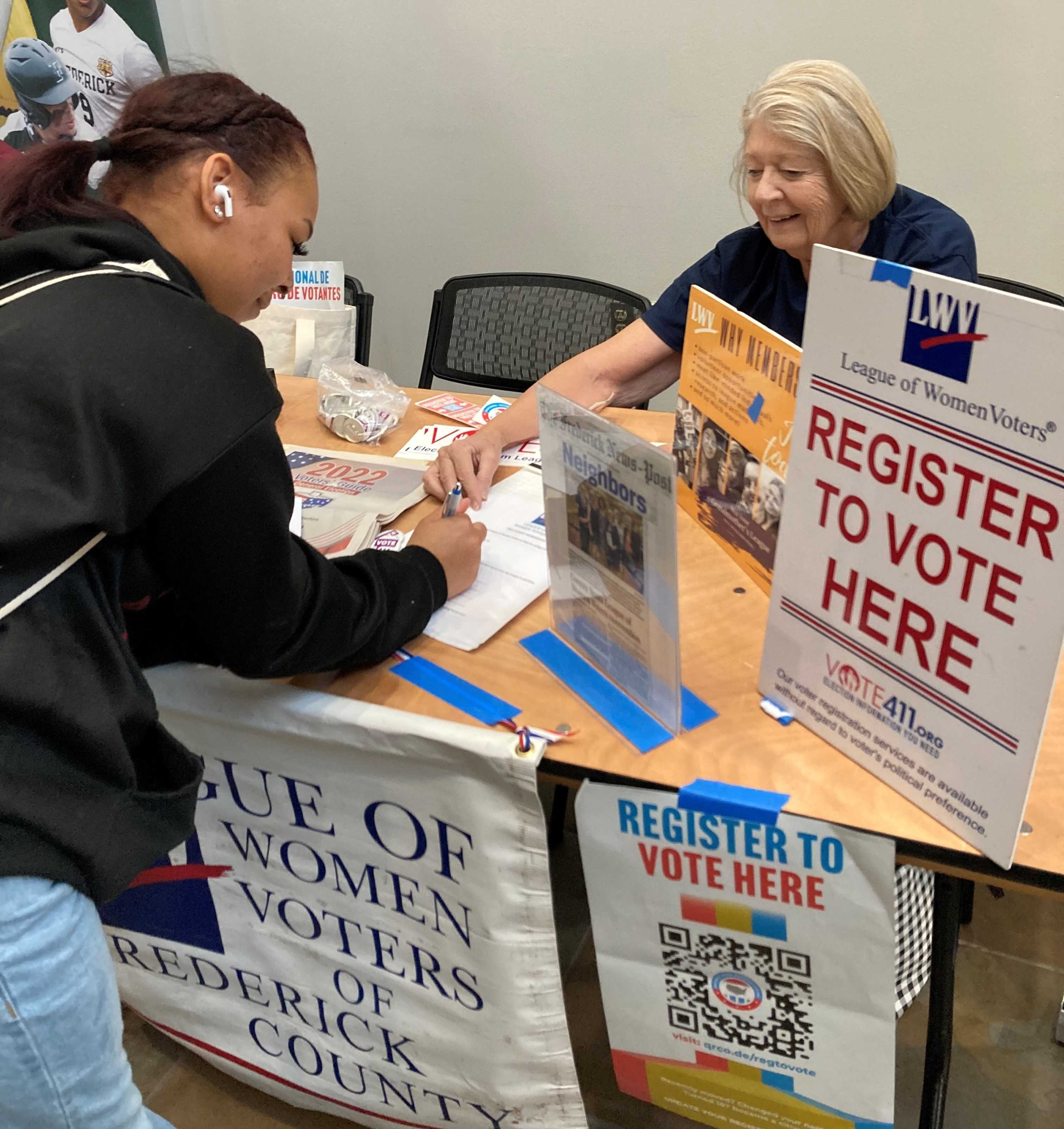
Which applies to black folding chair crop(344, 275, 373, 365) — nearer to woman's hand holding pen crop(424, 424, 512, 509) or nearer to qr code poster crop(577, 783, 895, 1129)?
woman's hand holding pen crop(424, 424, 512, 509)

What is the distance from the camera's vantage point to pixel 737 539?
1203 mm

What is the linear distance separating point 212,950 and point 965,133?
7.64 ft

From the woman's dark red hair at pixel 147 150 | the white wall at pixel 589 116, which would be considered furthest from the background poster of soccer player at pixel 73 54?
the woman's dark red hair at pixel 147 150

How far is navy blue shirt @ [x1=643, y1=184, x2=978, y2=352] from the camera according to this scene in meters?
1.44

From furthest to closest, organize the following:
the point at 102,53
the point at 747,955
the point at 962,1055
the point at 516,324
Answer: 1. the point at 102,53
2. the point at 516,324
3. the point at 962,1055
4. the point at 747,955

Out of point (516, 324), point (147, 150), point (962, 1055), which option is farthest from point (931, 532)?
point (516, 324)

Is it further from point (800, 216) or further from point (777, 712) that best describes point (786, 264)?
point (777, 712)

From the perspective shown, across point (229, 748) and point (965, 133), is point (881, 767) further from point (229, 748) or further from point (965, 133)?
point (965, 133)

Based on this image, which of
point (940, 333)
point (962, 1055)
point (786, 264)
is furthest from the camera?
point (786, 264)

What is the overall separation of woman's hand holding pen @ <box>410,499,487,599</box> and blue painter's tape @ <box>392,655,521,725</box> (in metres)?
0.11

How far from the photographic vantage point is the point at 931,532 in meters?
0.72

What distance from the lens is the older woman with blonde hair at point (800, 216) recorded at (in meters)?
1.38

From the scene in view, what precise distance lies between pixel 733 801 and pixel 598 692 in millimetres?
203

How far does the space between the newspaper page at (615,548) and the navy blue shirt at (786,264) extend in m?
0.54
